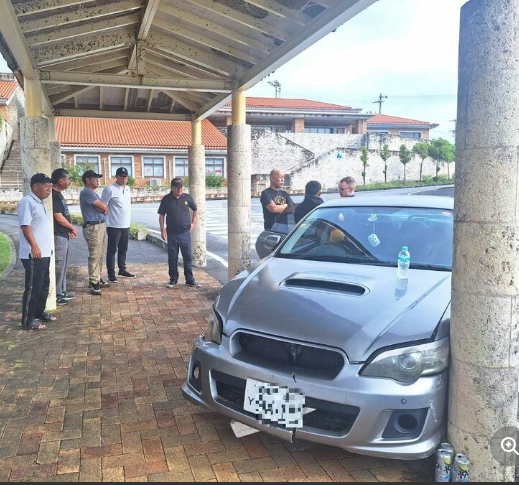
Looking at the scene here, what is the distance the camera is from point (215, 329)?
352 centimetres

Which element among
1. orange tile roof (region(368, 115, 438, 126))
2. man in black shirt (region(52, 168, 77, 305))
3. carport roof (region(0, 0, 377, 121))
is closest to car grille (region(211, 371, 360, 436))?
carport roof (region(0, 0, 377, 121))

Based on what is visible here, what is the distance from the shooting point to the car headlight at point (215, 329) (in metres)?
3.43

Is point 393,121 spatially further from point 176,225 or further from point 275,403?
point 275,403

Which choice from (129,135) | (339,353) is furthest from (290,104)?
(339,353)

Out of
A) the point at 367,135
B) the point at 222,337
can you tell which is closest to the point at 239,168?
the point at 222,337

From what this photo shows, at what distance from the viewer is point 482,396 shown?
2781 millimetres

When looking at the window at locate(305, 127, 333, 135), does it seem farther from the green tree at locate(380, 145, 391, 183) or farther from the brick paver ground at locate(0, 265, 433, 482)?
the brick paver ground at locate(0, 265, 433, 482)

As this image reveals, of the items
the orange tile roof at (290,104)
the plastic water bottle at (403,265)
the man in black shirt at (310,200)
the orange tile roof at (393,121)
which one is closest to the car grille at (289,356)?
the plastic water bottle at (403,265)

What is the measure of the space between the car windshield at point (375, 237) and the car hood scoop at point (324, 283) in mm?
492

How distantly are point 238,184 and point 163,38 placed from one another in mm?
2305

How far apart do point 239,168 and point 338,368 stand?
517 centimetres

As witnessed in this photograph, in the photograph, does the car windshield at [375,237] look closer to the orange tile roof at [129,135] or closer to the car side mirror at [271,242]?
the car side mirror at [271,242]

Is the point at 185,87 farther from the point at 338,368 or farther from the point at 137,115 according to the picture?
the point at 338,368

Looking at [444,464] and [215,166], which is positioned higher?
[215,166]
